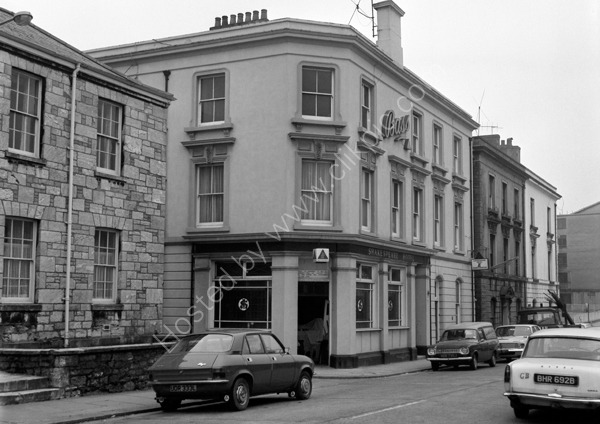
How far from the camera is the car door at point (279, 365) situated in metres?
16.0

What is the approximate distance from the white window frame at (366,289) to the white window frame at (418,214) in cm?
486

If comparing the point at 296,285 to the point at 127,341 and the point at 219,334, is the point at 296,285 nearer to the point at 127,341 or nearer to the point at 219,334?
the point at 127,341

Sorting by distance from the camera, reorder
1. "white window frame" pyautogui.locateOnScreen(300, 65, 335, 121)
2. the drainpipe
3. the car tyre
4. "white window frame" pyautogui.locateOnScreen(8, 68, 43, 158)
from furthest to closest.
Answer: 1. the car tyre
2. "white window frame" pyautogui.locateOnScreen(300, 65, 335, 121)
3. the drainpipe
4. "white window frame" pyautogui.locateOnScreen(8, 68, 43, 158)

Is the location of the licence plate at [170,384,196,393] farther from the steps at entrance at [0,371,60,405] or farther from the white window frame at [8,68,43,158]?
the white window frame at [8,68,43,158]

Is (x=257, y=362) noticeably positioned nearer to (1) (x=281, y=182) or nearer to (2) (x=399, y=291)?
(1) (x=281, y=182)

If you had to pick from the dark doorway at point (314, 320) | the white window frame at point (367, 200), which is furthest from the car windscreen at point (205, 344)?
the white window frame at point (367, 200)

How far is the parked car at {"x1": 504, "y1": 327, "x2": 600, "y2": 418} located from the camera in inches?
483

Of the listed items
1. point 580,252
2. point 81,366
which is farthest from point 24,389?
point 580,252

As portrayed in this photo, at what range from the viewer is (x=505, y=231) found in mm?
46281

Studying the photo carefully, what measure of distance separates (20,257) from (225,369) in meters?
6.94

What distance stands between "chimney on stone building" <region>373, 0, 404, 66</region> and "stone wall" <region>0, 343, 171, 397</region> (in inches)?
738

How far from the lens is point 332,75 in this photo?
27.3m

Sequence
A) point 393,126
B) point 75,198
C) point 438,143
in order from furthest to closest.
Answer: point 438,143
point 393,126
point 75,198

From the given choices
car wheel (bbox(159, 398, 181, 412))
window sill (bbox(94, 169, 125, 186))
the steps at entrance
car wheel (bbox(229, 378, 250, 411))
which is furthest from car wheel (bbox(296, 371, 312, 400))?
window sill (bbox(94, 169, 125, 186))
